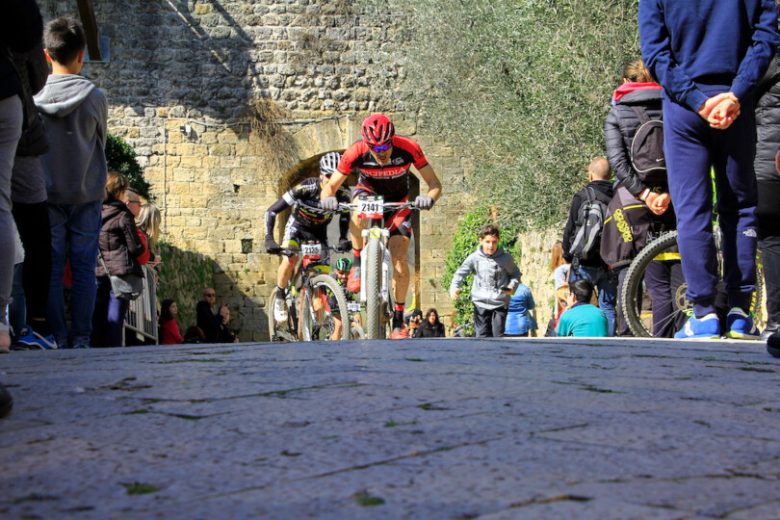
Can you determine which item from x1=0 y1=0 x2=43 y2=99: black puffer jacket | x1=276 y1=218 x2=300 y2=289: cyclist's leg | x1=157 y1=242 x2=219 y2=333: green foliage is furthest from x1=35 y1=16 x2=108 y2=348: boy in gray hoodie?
x1=157 y1=242 x2=219 y2=333: green foliage

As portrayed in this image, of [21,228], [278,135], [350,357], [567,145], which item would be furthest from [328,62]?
[350,357]

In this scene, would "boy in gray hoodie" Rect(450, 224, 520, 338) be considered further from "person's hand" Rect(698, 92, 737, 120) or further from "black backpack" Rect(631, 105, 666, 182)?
"person's hand" Rect(698, 92, 737, 120)

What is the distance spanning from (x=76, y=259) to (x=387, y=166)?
3.07 meters

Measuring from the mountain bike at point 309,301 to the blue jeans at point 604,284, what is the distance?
1.77 m

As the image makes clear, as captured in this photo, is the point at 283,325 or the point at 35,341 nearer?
the point at 35,341

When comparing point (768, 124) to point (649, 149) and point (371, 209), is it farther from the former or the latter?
point (371, 209)

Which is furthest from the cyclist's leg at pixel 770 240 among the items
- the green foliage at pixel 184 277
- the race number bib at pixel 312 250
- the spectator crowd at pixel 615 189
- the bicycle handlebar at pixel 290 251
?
the green foliage at pixel 184 277

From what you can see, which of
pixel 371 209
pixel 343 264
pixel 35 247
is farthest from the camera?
pixel 343 264

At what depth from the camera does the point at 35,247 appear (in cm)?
580

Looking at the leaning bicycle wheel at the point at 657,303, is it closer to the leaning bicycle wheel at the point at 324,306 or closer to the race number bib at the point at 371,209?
the race number bib at the point at 371,209

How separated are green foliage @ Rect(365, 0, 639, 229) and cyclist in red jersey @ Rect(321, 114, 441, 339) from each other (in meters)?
4.54

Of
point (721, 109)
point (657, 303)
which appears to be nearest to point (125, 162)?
point (657, 303)

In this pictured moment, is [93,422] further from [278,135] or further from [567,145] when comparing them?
[278,135]

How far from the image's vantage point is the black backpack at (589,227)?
8.15 m
